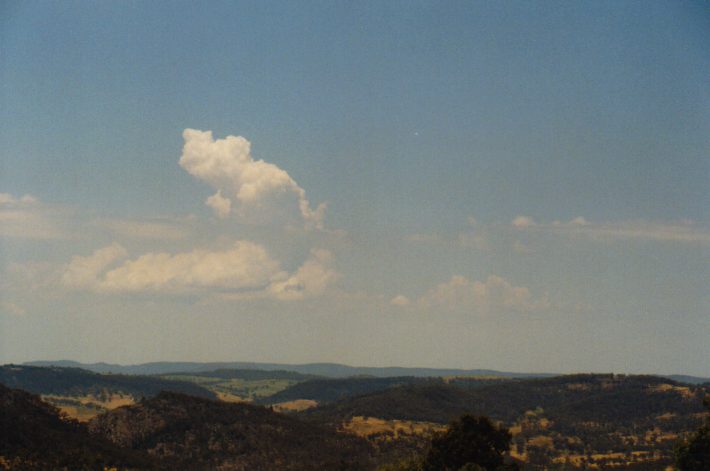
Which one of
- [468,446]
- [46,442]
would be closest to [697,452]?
[468,446]

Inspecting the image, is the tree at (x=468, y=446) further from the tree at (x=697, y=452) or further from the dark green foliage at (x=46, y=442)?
the dark green foliage at (x=46, y=442)

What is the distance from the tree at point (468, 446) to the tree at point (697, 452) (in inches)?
858

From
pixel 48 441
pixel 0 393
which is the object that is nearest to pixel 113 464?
pixel 48 441

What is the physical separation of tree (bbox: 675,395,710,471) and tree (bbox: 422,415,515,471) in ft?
71.5

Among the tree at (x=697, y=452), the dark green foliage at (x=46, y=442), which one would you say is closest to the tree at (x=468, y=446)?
the tree at (x=697, y=452)

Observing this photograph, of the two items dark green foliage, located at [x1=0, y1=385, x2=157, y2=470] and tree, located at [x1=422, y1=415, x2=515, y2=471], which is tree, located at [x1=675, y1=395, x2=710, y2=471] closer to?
tree, located at [x1=422, y1=415, x2=515, y2=471]

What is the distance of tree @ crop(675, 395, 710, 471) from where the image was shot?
8619cm

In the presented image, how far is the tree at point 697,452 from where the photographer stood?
283 feet

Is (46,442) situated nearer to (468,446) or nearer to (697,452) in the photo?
(468,446)

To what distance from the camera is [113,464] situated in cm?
13388

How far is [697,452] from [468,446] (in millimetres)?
28448

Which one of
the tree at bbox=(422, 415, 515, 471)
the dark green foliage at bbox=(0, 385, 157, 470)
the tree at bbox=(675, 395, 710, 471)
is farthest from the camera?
the dark green foliage at bbox=(0, 385, 157, 470)

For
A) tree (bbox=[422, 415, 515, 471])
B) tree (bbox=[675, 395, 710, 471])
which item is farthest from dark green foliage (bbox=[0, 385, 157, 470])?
tree (bbox=[675, 395, 710, 471])

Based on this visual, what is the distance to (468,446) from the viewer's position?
291ft
